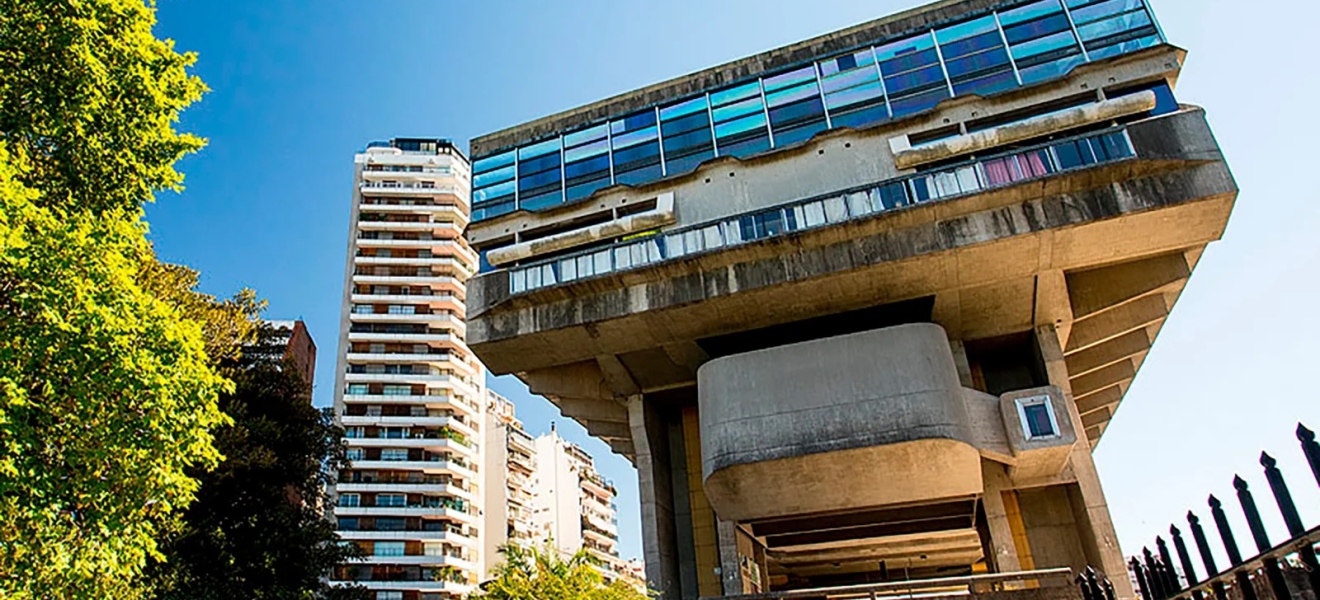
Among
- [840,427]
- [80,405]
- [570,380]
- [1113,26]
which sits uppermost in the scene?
[1113,26]

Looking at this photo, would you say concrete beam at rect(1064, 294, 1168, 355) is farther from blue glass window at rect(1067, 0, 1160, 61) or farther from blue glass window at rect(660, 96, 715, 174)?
blue glass window at rect(660, 96, 715, 174)

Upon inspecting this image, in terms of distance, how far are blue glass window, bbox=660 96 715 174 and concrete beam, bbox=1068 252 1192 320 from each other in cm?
1165

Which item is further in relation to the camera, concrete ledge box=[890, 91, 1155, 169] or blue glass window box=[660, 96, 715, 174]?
blue glass window box=[660, 96, 715, 174]

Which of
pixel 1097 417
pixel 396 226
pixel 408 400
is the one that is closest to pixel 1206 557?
pixel 1097 417

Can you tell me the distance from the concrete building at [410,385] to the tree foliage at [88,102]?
42953mm

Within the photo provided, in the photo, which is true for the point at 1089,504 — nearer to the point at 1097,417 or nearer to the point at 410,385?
the point at 1097,417

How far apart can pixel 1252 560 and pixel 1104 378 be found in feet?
A: 97.5

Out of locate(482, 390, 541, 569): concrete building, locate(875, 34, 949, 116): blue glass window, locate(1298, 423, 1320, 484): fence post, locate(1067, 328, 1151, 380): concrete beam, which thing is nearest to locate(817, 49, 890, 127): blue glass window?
locate(875, 34, 949, 116): blue glass window

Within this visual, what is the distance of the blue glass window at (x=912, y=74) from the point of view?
23156 millimetres

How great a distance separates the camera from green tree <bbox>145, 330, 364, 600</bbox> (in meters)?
16.9

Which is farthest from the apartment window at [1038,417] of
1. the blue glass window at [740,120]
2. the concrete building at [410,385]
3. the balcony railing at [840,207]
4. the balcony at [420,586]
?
the balcony at [420,586]

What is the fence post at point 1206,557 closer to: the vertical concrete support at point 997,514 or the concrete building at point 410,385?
the vertical concrete support at point 997,514

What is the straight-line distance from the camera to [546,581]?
13508mm

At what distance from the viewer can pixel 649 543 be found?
81.6 feet
